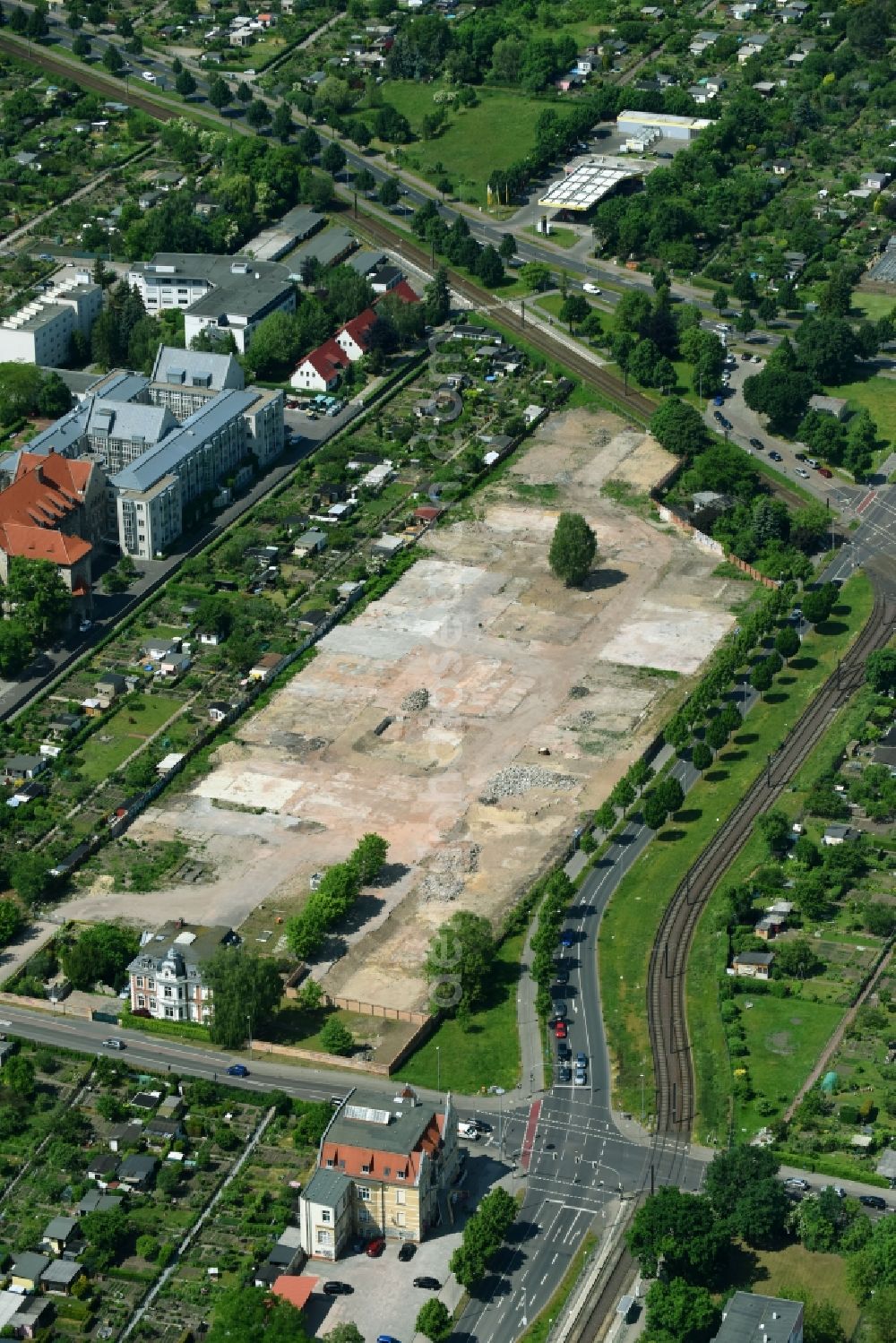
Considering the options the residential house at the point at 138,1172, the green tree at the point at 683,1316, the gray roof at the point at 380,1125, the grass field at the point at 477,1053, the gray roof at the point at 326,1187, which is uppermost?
the gray roof at the point at 380,1125

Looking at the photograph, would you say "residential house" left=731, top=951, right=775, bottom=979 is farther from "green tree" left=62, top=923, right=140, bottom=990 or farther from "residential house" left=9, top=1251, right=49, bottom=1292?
"residential house" left=9, top=1251, right=49, bottom=1292

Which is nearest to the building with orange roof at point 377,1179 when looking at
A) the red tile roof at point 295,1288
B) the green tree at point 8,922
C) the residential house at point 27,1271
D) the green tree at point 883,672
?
the red tile roof at point 295,1288

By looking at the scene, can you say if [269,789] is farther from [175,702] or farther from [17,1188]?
[17,1188]

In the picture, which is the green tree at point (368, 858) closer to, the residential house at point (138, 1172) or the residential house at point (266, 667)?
the residential house at point (266, 667)

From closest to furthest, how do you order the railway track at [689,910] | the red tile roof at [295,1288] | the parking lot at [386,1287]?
the red tile roof at [295,1288] < the parking lot at [386,1287] < the railway track at [689,910]

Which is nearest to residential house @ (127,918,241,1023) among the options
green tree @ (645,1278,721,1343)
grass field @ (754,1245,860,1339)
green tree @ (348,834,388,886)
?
green tree @ (348,834,388,886)

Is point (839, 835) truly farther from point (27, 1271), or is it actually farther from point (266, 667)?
point (27, 1271)

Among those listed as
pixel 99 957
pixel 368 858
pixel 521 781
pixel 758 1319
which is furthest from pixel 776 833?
pixel 758 1319
